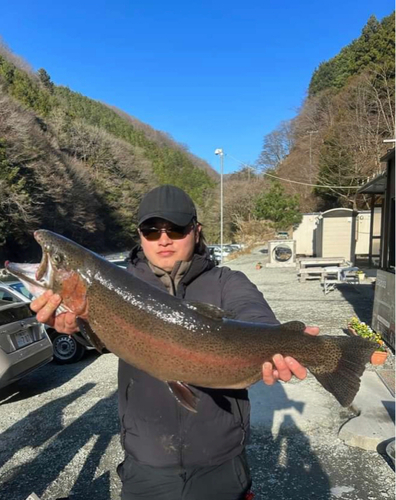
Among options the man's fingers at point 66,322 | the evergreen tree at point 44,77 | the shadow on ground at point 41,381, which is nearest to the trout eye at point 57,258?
the man's fingers at point 66,322

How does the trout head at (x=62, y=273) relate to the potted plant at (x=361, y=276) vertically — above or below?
above

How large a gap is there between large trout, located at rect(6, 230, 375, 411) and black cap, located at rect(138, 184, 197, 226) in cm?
39

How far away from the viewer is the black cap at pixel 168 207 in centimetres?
227

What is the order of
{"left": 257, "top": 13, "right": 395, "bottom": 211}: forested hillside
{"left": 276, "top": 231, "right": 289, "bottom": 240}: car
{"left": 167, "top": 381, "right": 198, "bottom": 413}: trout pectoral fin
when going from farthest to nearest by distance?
{"left": 257, "top": 13, "right": 395, "bottom": 211}: forested hillside → {"left": 276, "top": 231, "right": 289, "bottom": 240}: car → {"left": 167, "top": 381, "right": 198, "bottom": 413}: trout pectoral fin

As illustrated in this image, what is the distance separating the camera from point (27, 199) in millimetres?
33781

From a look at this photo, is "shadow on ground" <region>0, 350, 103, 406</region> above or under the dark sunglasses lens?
under

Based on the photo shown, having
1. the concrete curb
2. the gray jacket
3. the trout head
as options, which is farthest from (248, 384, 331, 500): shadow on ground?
the trout head

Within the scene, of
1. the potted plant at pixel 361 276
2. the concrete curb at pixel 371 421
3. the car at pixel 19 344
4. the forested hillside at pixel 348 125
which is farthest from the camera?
the forested hillside at pixel 348 125

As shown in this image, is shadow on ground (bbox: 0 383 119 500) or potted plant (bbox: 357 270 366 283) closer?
shadow on ground (bbox: 0 383 119 500)

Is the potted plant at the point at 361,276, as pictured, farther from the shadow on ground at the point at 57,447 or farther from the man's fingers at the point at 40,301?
the man's fingers at the point at 40,301

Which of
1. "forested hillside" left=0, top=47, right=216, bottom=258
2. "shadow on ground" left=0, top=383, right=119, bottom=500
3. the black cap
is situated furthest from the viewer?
"forested hillside" left=0, top=47, right=216, bottom=258

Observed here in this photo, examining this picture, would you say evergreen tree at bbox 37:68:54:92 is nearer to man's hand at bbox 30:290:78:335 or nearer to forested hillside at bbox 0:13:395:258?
forested hillside at bbox 0:13:395:258

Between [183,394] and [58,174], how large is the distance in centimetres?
4419

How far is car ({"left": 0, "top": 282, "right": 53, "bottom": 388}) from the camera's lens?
18.7ft
